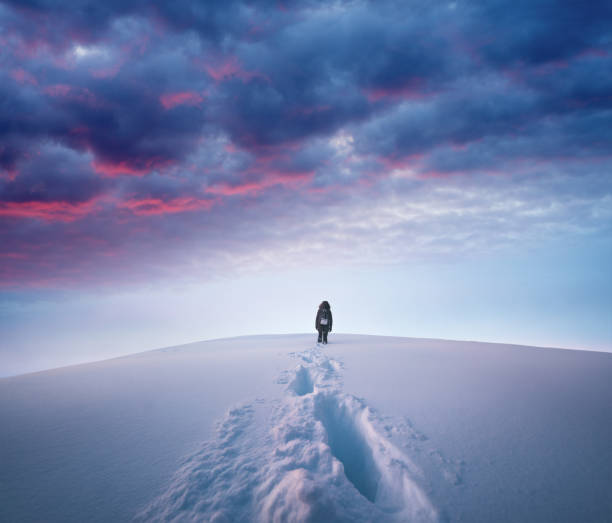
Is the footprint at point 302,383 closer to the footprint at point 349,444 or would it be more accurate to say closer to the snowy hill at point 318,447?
the snowy hill at point 318,447

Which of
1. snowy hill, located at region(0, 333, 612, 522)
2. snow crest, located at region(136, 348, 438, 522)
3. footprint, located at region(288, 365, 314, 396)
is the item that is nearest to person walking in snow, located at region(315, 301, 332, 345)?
footprint, located at region(288, 365, 314, 396)

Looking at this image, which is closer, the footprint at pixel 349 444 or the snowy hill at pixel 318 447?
the snowy hill at pixel 318 447

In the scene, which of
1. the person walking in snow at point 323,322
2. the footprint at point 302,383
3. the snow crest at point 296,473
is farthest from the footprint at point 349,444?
the person walking in snow at point 323,322

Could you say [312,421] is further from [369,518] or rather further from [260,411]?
[369,518]

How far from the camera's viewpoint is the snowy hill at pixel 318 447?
2943 mm

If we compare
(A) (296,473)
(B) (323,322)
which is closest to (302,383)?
(A) (296,473)

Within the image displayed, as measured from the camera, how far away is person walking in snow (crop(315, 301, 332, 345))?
13750 mm

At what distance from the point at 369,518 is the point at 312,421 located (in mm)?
2063

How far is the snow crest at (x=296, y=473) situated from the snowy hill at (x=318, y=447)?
0.07 ft

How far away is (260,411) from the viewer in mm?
5320

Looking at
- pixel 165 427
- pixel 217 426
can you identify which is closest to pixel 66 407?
pixel 165 427

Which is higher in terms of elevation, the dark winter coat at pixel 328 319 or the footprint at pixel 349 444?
the dark winter coat at pixel 328 319

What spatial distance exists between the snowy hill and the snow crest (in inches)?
0.8

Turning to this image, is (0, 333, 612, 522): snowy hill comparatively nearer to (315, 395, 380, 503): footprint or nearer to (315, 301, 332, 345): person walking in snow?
(315, 395, 380, 503): footprint
